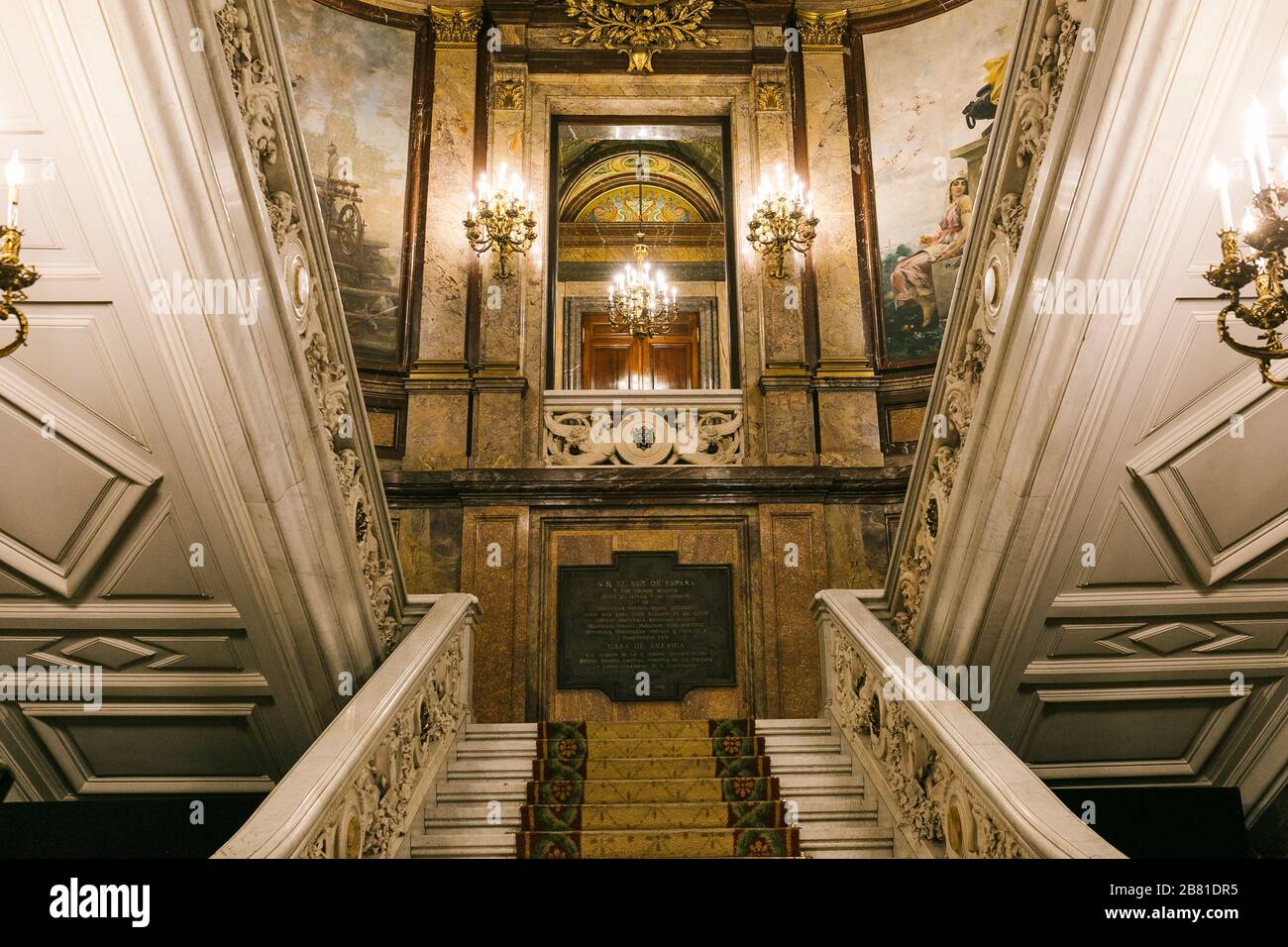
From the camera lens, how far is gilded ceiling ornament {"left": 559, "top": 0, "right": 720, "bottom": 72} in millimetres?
10547

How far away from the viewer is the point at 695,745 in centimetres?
630

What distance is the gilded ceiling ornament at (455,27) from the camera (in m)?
10.8

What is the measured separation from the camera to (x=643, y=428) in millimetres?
9656

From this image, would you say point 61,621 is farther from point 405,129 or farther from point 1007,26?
point 1007,26

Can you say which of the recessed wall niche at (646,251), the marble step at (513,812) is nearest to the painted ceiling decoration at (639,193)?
the recessed wall niche at (646,251)

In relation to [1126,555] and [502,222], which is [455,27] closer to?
[502,222]

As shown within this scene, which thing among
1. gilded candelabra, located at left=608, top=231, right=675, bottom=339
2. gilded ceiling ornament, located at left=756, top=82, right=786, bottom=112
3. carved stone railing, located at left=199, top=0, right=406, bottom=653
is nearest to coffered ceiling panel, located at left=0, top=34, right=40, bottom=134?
carved stone railing, located at left=199, top=0, right=406, bottom=653

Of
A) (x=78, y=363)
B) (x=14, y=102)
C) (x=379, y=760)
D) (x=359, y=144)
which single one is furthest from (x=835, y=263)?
A: (x=14, y=102)

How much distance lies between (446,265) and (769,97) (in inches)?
146

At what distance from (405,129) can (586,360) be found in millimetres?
4599

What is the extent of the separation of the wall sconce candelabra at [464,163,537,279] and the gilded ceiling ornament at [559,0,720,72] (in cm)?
199

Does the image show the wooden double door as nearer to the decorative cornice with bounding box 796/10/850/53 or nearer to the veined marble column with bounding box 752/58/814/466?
the veined marble column with bounding box 752/58/814/466

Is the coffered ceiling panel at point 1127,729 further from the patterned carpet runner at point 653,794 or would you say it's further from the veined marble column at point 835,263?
the veined marble column at point 835,263
